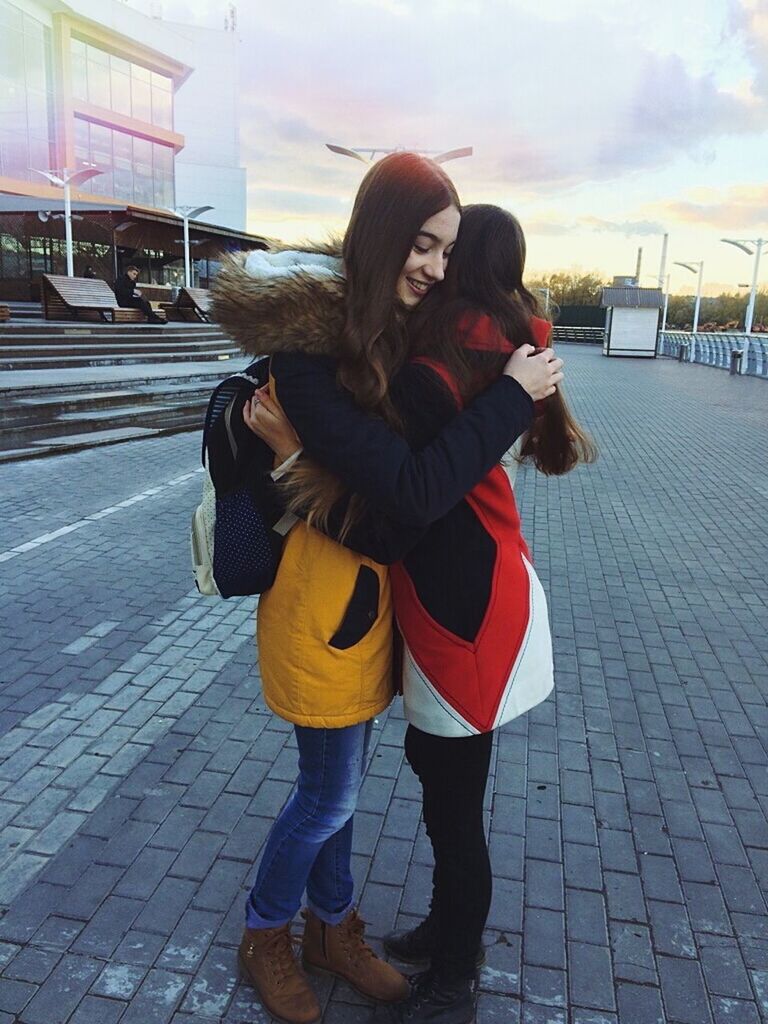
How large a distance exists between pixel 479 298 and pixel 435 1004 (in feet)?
5.52

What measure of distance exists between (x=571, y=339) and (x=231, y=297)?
59.4m

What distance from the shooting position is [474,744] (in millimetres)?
1826

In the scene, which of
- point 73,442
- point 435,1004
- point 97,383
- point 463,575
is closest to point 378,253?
point 463,575

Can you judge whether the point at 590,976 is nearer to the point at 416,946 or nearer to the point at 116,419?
the point at 416,946

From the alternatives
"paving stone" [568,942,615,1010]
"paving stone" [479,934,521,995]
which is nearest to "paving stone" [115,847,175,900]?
"paving stone" [479,934,521,995]

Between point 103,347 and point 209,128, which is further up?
point 209,128

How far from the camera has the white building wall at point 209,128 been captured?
68.9 meters

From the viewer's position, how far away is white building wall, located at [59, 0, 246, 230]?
68.9 meters

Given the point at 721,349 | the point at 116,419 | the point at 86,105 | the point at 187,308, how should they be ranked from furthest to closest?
the point at 86,105 → the point at 721,349 → the point at 187,308 → the point at 116,419

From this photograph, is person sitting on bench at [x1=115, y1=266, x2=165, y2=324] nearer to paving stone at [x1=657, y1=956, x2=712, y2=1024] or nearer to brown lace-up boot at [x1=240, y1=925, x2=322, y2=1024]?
brown lace-up boot at [x1=240, y1=925, x2=322, y2=1024]

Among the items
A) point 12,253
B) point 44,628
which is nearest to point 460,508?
point 44,628

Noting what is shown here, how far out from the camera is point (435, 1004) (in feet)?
6.67

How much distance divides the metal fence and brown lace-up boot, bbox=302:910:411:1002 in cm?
2727

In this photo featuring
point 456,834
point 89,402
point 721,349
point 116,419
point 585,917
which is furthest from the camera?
point 721,349
